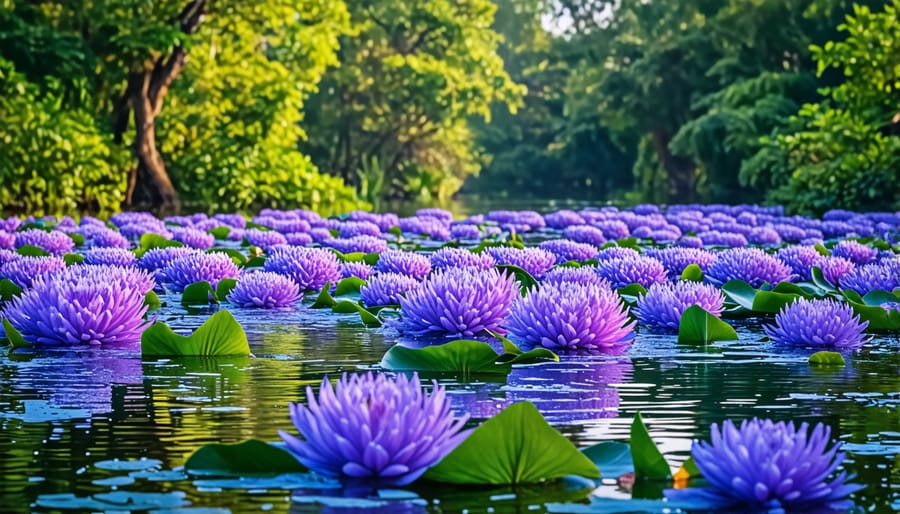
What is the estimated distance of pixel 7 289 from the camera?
5406 millimetres

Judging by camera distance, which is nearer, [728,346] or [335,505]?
[335,505]

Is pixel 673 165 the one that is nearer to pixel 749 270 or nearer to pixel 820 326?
pixel 749 270

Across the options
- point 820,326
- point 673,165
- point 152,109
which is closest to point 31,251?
point 820,326

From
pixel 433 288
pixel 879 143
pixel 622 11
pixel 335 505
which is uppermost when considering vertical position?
pixel 622 11

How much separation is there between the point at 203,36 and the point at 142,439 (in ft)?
61.5

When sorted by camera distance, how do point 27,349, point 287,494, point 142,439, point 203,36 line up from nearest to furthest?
point 287,494, point 142,439, point 27,349, point 203,36

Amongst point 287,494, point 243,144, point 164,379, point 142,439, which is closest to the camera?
point 287,494

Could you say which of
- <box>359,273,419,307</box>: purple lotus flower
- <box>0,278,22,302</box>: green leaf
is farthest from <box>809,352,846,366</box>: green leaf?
<box>0,278,22,302</box>: green leaf

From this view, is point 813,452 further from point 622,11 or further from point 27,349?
point 622,11

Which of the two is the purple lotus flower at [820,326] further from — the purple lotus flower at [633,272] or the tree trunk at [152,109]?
the tree trunk at [152,109]

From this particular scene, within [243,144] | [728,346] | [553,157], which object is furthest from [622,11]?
[728,346]

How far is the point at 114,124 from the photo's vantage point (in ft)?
70.0

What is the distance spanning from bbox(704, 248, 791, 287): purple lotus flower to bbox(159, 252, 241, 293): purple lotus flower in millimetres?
2108

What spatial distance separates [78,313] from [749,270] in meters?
3.10
